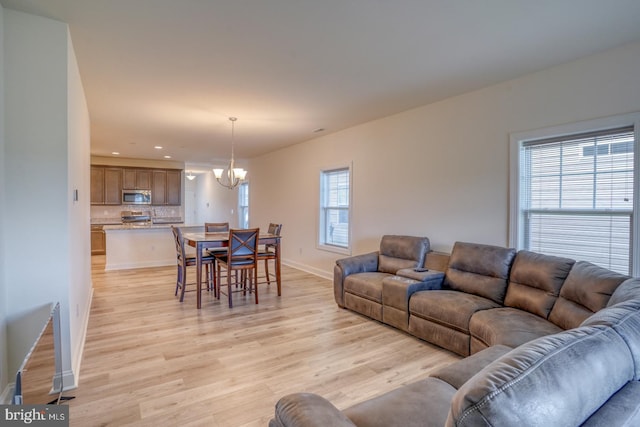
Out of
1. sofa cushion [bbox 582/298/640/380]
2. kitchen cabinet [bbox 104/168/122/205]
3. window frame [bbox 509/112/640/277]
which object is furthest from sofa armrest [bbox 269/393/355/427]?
kitchen cabinet [bbox 104/168/122/205]

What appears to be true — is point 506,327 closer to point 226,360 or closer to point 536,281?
Result: point 536,281

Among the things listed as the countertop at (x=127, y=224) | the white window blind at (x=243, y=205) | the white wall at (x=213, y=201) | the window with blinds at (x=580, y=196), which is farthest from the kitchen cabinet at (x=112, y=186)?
the window with blinds at (x=580, y=196)

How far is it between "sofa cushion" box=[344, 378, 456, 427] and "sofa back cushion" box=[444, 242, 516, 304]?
5.87ft

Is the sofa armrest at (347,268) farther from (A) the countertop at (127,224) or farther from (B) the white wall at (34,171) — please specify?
(A) the countertop at (127,224)

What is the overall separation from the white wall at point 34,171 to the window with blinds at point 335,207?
3.95m

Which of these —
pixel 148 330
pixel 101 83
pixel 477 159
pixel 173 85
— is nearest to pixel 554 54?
pixel 477 159

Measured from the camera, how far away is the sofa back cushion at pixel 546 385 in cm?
75

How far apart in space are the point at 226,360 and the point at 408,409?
6.30 feet

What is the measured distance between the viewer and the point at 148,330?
3.52 metres

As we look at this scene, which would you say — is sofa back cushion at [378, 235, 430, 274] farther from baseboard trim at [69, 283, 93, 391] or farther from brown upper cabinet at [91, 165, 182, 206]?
brown upper cabinet at [91, 165, 182, 206]

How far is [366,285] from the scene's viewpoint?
3885 millimetres

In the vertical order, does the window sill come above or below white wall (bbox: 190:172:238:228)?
below

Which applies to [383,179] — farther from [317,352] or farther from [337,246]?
[317,352]

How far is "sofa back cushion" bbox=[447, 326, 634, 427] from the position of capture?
2.46 feet
